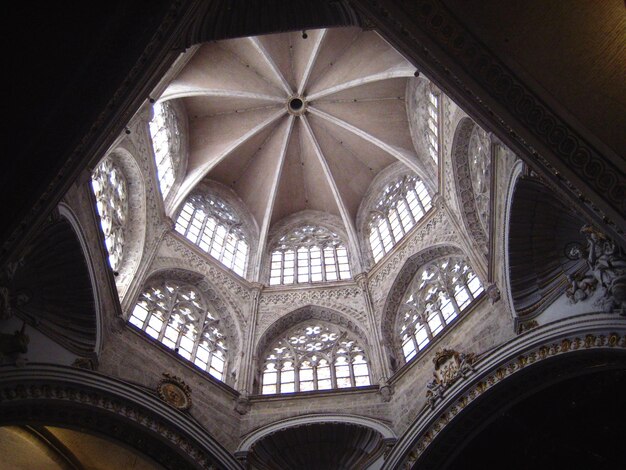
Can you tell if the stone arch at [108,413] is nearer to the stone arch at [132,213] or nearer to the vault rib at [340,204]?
the stone arch at [132,213]

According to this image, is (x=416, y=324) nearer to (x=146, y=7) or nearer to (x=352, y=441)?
(x=352, y=441)

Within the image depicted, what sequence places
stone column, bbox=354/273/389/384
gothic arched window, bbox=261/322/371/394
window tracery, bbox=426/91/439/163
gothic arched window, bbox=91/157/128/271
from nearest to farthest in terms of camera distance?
gothic arched window, bbox=91/157/128/271 → stone column, bbox=354/273/389/384 → gothic arched window, bbox=261/322/371/394 → window tracery, bbox=426/91/439/163

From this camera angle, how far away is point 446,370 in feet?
40.8

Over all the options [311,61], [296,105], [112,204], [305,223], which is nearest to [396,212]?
[305,223]

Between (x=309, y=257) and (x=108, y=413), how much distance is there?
962 centimetres

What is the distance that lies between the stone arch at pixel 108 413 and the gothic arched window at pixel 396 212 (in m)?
8.31

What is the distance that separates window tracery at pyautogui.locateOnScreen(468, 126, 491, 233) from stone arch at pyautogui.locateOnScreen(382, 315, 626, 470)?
3.62 metres

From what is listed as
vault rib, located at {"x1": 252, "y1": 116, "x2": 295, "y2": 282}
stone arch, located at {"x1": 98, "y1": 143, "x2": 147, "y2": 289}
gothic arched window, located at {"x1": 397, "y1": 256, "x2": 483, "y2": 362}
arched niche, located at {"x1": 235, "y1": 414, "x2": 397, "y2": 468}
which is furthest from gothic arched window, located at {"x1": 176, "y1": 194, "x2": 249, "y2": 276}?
arched niche, located at {"x1": 235, "y1": 414, "x2": 397, "y2": 468}

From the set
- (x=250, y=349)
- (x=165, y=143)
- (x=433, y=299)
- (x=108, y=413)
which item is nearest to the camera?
(x=108, y=413)

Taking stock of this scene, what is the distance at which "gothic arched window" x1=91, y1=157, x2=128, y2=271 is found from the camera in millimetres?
14031

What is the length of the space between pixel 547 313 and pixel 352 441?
502 cm

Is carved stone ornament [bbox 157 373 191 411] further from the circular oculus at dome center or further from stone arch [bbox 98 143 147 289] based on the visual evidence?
the circular oculus at dome center

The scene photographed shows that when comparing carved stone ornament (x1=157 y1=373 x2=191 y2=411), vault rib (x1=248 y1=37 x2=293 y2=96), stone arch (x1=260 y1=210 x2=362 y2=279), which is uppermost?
vault rib (x1=248 y1=37 x2=293 y2=96)

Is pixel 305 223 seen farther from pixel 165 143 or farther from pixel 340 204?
pixel 165 143
